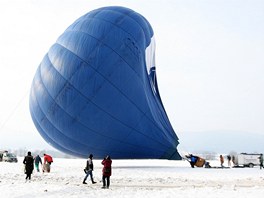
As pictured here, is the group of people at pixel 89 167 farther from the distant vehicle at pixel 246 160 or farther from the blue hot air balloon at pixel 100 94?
the distant vehicle at pixel 246 160

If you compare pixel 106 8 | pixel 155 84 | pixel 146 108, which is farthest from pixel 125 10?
pixel 146 108

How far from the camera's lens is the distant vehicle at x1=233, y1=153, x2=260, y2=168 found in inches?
1427

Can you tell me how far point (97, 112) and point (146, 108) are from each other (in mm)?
3844

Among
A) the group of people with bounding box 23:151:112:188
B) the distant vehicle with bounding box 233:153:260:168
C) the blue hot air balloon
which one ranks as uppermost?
the blue hot air balloon

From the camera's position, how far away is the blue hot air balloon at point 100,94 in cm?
2677

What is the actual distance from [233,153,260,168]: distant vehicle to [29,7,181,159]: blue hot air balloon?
900cm

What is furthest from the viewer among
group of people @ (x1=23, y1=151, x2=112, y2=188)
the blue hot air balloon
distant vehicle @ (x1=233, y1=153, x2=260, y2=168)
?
distant vehicle @ (x1=233, y1=153, x2=260, y2=168)

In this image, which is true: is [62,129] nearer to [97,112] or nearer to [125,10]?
[97,112]

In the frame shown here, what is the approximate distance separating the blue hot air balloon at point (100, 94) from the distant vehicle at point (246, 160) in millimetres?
8997

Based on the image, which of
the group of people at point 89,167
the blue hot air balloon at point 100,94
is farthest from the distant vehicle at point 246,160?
the group of people at point 89,167

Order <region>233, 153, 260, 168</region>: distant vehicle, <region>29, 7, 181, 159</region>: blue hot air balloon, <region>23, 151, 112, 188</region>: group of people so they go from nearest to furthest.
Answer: <region>23, 151, 112, 188</region>: group of people → <region>29, 7, 181, 159</region>: blue hot air balloon → <region>233, 153, 260, 168</region>: distant vehicle

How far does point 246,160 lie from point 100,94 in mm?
17450

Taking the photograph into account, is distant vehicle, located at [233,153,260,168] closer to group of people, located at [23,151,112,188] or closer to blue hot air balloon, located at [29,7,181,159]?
blue hot air balloon, located at [29,7,181,159]

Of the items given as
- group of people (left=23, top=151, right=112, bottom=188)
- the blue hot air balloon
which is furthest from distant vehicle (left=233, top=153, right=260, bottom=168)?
group of people (left=23, top=151, right=112, bottom=188)
